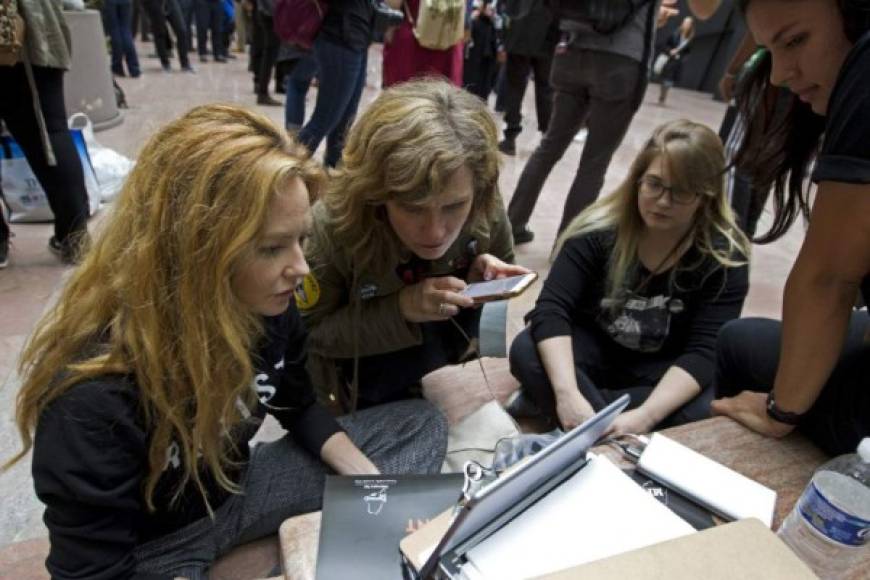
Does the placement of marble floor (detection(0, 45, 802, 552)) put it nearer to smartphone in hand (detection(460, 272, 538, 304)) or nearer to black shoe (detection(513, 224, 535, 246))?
black shoe (detection(513, 224, 535, 246))

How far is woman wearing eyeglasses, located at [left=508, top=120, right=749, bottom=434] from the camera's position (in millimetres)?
1426

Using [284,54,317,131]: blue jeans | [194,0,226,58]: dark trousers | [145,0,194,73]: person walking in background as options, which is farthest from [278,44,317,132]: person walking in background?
[194,0,226,58]: dark trousers

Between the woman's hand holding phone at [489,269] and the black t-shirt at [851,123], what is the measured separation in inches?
26.1

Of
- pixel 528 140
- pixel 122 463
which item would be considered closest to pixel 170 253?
pixel 122 463

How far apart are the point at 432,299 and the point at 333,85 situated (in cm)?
168

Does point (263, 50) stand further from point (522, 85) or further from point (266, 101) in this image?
point (522, 85)

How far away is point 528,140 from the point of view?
521cm

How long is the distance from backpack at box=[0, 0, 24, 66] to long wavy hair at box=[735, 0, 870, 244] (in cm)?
215

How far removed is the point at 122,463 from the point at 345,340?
2.22 feet

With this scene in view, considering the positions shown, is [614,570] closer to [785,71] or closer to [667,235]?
[785,71]

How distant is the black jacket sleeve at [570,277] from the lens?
1554mm

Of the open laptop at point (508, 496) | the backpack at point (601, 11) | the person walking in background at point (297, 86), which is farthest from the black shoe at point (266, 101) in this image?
the open laptop at point (508, 496)

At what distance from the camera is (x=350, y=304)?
1.40 m

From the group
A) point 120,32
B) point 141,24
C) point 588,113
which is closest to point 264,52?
point 120,32
